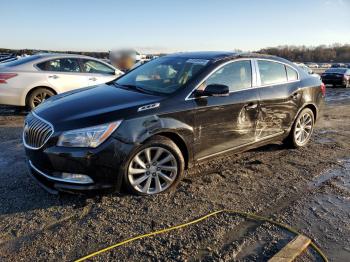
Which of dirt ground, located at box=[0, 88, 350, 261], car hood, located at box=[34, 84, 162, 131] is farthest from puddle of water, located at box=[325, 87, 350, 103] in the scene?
car hood, located at box=[34, 84, 162, 131]

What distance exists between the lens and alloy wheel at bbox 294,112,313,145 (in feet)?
20.4

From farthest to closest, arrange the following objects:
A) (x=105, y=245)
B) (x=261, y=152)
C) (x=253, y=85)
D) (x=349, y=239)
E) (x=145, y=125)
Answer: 1. (x=261, y=152)
2. (x=253, y=85)
3. (x=145, y=125)
4. (x=349, y=239)
5. (x=105, y=245)

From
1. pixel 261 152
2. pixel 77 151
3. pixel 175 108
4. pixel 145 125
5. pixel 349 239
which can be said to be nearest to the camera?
pixel 349 239

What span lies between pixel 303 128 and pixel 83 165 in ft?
13.9

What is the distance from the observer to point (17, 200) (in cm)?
393

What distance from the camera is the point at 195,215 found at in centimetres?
370

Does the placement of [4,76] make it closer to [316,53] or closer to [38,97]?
[38,97]

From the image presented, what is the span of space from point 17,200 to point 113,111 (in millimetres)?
1459

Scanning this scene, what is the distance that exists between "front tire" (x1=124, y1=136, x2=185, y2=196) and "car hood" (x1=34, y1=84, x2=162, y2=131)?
46 cm

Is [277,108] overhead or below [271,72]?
below

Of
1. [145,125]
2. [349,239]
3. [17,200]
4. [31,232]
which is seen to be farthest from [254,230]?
[17,200]

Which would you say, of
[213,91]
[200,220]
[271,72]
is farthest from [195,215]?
[271,72]

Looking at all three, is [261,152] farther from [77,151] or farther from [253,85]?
[77,151]

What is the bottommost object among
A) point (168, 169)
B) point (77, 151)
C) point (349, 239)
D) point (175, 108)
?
point (349, 239)
